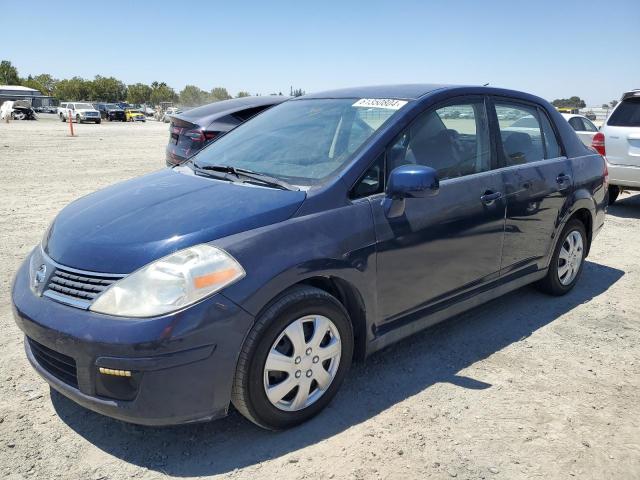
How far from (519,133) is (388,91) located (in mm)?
1137

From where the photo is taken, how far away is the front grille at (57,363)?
232cm

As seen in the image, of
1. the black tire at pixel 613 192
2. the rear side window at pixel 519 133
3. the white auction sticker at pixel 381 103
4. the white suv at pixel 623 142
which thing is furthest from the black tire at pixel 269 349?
the black tire at pixel 613 192

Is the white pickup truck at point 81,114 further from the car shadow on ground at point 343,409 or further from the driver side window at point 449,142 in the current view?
the car shadow on ground at point 343,409

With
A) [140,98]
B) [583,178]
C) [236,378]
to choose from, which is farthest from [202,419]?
[140,98]

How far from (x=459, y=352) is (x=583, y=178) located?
78.3 inches

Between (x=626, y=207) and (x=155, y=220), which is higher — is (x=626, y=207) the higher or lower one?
the lower one

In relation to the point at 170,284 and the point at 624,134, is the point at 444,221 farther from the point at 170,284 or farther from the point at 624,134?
the point at 624,134

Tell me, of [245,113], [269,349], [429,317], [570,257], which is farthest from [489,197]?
[245,113]

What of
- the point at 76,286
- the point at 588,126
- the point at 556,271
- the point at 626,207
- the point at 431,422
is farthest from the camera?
the point at 588,126

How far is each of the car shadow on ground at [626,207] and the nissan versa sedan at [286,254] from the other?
4.94 m

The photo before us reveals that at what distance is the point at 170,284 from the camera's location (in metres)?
2.22

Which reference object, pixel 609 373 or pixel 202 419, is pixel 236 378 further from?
pixel 609 373

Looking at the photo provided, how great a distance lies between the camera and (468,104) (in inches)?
140

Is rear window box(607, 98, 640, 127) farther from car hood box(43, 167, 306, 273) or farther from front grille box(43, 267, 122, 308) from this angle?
front grille box(43, 267, 122, 308)
